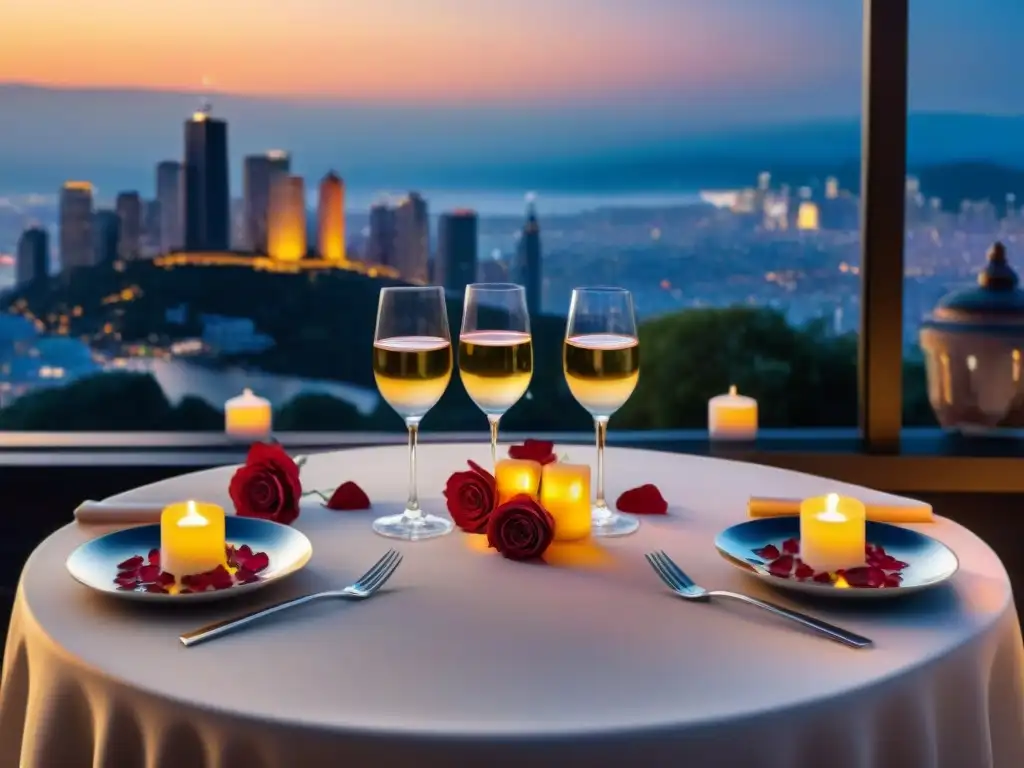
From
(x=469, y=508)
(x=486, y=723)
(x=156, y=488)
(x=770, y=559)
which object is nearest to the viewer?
(x=486, y=723)

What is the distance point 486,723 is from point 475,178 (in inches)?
99.8

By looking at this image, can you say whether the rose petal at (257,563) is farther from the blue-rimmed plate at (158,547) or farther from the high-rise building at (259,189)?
the high-rise building at (259,189)

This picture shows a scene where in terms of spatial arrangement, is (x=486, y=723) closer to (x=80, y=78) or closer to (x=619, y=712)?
(x=619, y=712)

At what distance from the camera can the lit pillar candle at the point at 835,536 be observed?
4.01 feet

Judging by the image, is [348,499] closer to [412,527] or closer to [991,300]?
[412,527]

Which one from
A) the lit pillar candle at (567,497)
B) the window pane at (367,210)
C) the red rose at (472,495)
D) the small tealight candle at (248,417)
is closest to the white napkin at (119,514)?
the red rose at (472,495)

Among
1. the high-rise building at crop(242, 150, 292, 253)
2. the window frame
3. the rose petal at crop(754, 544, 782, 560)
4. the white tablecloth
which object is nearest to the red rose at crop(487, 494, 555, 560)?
the white tablecloth

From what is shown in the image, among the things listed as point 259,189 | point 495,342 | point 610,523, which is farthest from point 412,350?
point 259,189

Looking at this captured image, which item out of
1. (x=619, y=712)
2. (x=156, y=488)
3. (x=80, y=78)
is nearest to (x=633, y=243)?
(x=80, y=78)

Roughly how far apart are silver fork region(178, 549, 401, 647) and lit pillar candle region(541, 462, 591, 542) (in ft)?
0.63

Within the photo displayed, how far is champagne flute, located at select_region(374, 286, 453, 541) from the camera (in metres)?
1.41

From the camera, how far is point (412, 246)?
3.24 m

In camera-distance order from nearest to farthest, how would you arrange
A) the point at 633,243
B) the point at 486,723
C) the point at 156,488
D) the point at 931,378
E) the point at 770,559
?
the point at 486,723, the point at 770,559, the point at 156,488, the point at 931,378, the point at 633,243

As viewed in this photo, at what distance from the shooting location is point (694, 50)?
340 cm
